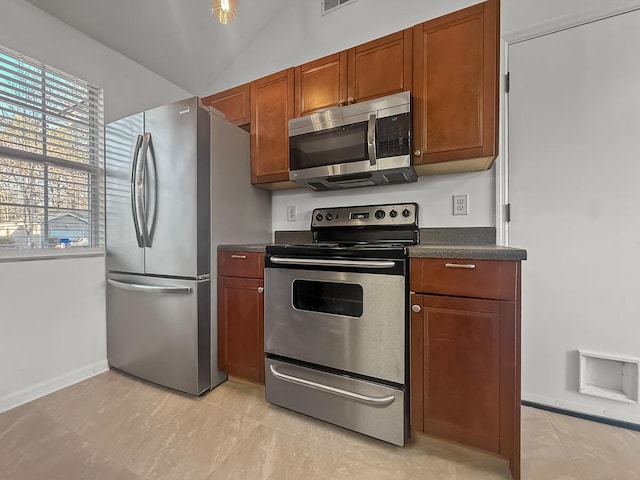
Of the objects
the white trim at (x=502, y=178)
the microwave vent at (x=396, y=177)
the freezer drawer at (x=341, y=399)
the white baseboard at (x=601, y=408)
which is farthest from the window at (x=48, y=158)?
the white baseboard at (x=601, y=408)

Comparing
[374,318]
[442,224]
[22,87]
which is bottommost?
[374,318]

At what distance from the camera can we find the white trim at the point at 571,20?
146cm

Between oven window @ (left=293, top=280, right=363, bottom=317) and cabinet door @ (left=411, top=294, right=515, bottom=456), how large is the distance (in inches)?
11.2

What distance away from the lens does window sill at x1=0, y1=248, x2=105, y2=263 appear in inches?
64.5

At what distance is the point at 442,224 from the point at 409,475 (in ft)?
4.35

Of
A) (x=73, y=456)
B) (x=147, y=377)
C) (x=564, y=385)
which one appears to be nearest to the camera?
(x=73, y=456)

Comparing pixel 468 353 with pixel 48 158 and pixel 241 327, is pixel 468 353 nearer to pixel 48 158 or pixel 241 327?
pixel 241 327

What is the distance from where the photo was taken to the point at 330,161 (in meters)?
1.76

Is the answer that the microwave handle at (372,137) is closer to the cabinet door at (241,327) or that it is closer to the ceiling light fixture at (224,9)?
the ceiling light fixture at (224,9)

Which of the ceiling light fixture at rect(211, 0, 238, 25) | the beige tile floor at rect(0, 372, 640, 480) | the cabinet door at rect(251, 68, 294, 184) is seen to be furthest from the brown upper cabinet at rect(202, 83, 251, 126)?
the beige tile floor at rect(0, 372, 640, 480)

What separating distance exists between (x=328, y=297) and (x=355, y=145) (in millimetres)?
896

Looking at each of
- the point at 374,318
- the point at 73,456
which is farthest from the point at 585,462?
the point at 73,456

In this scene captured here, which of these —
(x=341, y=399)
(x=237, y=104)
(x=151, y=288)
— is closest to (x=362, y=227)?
(x=341, y=399)

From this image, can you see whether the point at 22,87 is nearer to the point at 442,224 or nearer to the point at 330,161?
the point at 330,161
